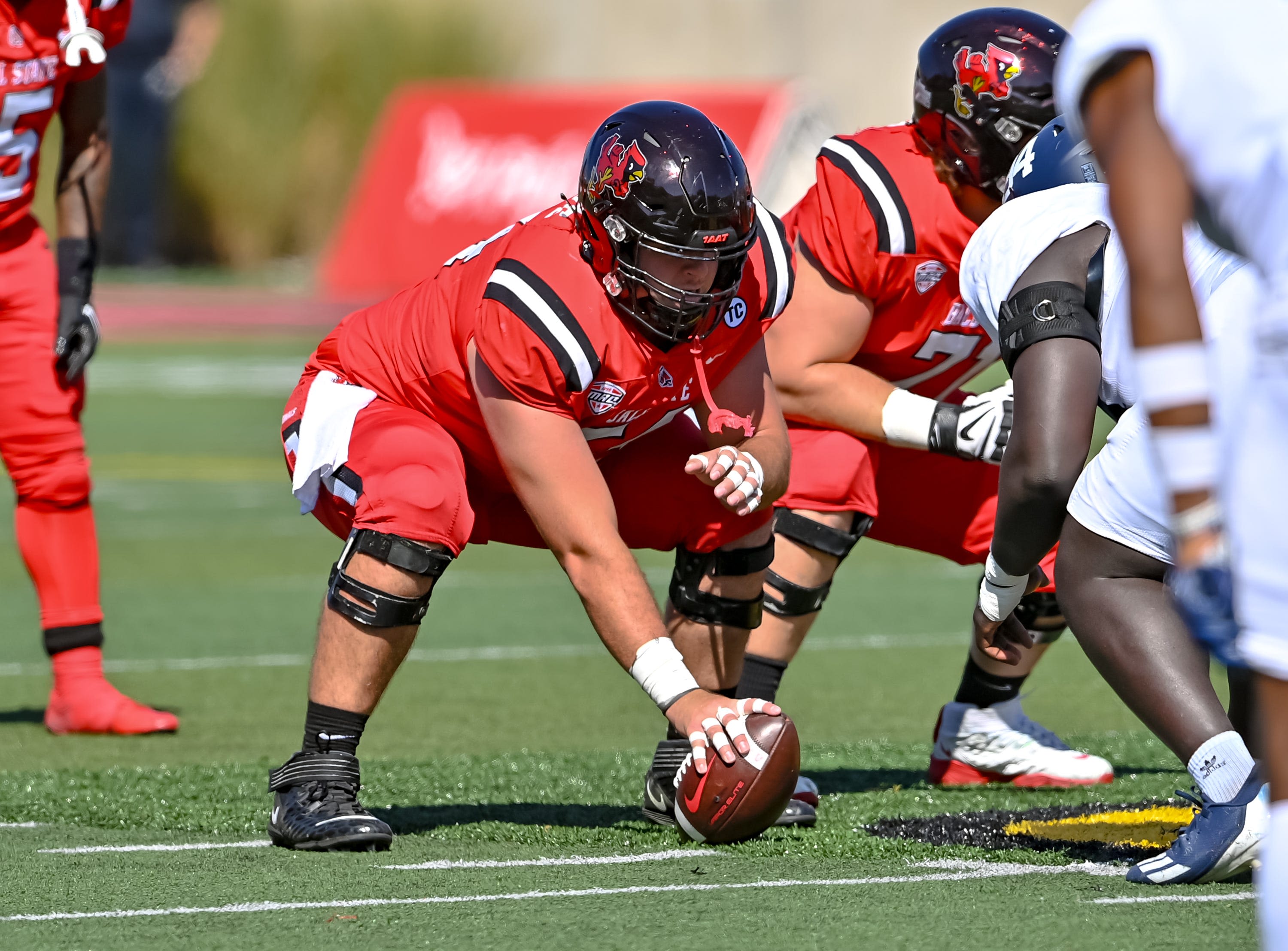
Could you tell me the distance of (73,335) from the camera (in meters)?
5.34

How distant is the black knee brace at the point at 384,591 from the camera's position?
3740 millimetres

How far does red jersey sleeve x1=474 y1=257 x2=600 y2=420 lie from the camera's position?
3.70 meters

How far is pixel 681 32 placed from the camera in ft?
93.0

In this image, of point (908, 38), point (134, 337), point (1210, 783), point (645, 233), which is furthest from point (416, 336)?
point (908, 38)

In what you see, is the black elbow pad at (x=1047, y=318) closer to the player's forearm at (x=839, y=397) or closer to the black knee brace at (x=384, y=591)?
the player's forearm at (x=839, y=397)

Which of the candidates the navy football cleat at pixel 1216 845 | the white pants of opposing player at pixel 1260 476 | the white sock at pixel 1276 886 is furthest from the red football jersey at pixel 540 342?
the white sock at pixel 1276 886

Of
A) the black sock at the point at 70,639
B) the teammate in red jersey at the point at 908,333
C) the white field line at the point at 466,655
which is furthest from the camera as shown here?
the white field line at the point at 466,655

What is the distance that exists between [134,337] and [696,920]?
1760 centimetres

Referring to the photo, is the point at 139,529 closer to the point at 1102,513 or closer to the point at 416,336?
the point at 416,336

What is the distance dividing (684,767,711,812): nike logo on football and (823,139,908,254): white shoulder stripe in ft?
4.85

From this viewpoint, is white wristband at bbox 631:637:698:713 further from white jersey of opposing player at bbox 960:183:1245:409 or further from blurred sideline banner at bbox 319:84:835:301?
blurred sideline banner at bbox 319:84:835:301

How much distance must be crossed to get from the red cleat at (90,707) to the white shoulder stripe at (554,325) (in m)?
2.15

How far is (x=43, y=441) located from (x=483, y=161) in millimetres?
15732

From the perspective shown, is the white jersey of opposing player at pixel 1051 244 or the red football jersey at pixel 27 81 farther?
the red football jersey at pixel 27 81
